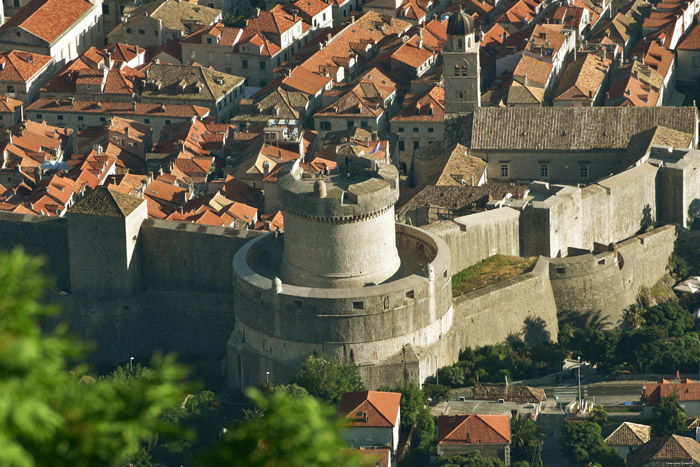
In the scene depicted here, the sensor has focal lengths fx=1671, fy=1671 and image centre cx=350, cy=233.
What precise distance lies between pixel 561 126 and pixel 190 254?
2299 cm

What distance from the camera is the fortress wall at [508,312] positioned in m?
69.8

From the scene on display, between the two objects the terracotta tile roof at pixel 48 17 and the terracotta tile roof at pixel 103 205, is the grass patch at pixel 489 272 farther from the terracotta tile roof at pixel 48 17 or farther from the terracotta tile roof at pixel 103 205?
the terracotta tile roof at pixel 48 17

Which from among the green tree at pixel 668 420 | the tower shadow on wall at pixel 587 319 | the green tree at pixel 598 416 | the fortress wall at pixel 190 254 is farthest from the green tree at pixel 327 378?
the tower shadow on wall at pixel 587 319

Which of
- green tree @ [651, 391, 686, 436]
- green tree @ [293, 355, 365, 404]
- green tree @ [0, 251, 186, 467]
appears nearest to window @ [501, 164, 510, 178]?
green tree @ [293, 355, 365, 404]

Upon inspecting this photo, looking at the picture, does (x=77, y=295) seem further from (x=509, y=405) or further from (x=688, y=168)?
(x=688, y=168)

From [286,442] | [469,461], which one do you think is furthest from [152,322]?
[286,442]

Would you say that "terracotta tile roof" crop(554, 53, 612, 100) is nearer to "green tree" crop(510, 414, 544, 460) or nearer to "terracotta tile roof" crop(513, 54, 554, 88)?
"terracotta tile roof" crop(513, 54, 554, 88)

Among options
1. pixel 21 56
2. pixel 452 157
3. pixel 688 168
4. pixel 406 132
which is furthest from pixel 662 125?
pixel 21 56

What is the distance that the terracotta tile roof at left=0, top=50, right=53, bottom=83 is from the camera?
371 feet

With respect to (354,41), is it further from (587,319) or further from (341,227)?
(341,227)

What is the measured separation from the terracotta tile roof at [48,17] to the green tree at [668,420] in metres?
69.2

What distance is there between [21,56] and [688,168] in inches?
2107

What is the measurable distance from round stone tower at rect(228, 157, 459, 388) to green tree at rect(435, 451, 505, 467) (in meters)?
7.41

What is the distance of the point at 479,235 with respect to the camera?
73.1 metres
